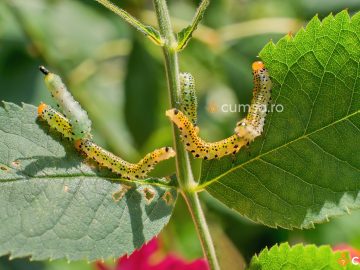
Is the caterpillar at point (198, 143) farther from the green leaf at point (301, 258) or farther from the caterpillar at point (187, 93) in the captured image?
the green leaf at point (301, 258)

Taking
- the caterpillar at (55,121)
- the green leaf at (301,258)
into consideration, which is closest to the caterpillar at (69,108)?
the caterpillar at (55,121)

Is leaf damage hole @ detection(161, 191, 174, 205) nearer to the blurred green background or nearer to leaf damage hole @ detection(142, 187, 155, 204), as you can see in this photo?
leaf damage hole @ detection(142, 187, 155, 204)

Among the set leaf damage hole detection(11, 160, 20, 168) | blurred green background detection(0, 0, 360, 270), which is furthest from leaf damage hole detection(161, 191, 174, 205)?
blurred green background detection(0, 0, 360, 270)

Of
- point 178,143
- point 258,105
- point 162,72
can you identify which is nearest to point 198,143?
point 178,143

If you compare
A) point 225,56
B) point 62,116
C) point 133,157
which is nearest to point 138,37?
point 225,56

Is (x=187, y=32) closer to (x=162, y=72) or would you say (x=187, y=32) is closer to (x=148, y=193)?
(x=148, y=193)
